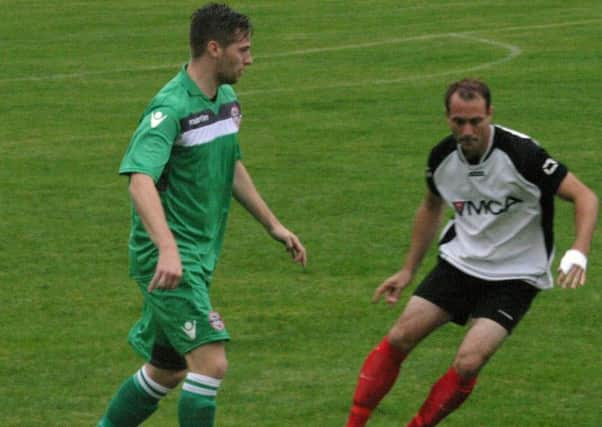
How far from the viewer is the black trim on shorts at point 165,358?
7.25 m

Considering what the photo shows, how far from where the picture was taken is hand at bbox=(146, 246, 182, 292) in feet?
20.5

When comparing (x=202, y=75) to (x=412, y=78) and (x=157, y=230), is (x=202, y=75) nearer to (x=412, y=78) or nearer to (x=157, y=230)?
(x=157, y=230)

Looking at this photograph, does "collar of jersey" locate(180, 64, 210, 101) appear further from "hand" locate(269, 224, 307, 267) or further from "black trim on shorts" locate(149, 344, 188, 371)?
"black trim on shorts" locate(149, 344, 188, 371)

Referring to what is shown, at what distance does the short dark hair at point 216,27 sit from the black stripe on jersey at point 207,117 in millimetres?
265

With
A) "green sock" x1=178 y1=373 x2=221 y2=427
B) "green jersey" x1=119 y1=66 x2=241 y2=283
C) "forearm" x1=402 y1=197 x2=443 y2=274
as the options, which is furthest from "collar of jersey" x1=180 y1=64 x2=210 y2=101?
"forearm" x1=402 y1=197 x2=443 y2=274

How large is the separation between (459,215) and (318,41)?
1839 cm

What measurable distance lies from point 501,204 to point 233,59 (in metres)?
1.51

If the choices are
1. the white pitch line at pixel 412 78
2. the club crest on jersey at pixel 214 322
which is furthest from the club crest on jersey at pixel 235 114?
the white pitch line at pixel 412 78

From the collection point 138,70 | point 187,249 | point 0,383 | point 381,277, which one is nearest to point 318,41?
point 138,70

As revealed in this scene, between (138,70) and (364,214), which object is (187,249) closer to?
(364,214)

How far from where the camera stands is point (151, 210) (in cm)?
637

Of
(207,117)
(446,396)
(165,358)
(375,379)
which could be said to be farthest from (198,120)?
(446,396)

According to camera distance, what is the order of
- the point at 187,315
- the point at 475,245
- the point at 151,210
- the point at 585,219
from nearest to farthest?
the point at 151,210 → the point at 187,315 → the point at 585,219 → the point at 475,245

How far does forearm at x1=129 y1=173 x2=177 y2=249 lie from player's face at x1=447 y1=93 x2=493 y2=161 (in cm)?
152
